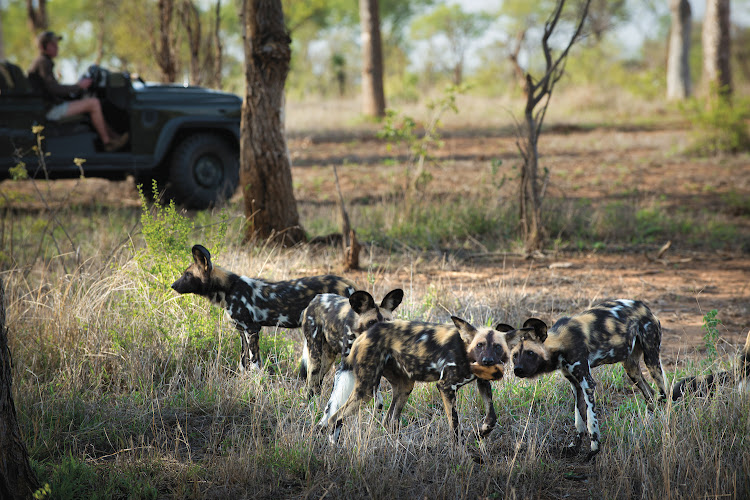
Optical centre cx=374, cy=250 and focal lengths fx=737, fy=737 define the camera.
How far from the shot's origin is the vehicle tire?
10.8 meters

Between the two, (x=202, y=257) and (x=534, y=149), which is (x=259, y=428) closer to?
(x=202, y=257)

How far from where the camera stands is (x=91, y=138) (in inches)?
404

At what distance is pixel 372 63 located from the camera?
20391mm

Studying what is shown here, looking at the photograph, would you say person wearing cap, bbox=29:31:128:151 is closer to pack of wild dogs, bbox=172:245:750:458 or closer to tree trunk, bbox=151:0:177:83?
tree trunk, bbox=151:0:177:83

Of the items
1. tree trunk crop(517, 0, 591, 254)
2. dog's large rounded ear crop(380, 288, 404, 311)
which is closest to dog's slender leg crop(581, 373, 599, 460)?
dog's large rounded ear crop(380, 288, 404, 311)

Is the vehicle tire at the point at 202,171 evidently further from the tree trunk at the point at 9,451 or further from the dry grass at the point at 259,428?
the tree trunk at the point at 9,451

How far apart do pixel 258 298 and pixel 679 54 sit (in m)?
23.0

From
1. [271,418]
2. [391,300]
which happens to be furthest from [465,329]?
[271,418]

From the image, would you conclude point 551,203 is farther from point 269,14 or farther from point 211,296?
point 211,296

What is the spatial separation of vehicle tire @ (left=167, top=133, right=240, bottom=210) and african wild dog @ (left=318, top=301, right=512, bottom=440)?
717 cm

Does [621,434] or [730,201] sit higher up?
[730,201]

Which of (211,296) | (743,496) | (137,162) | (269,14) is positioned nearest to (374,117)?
(137,162)

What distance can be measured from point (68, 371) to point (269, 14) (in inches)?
178

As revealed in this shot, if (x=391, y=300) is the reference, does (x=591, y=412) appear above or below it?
below
